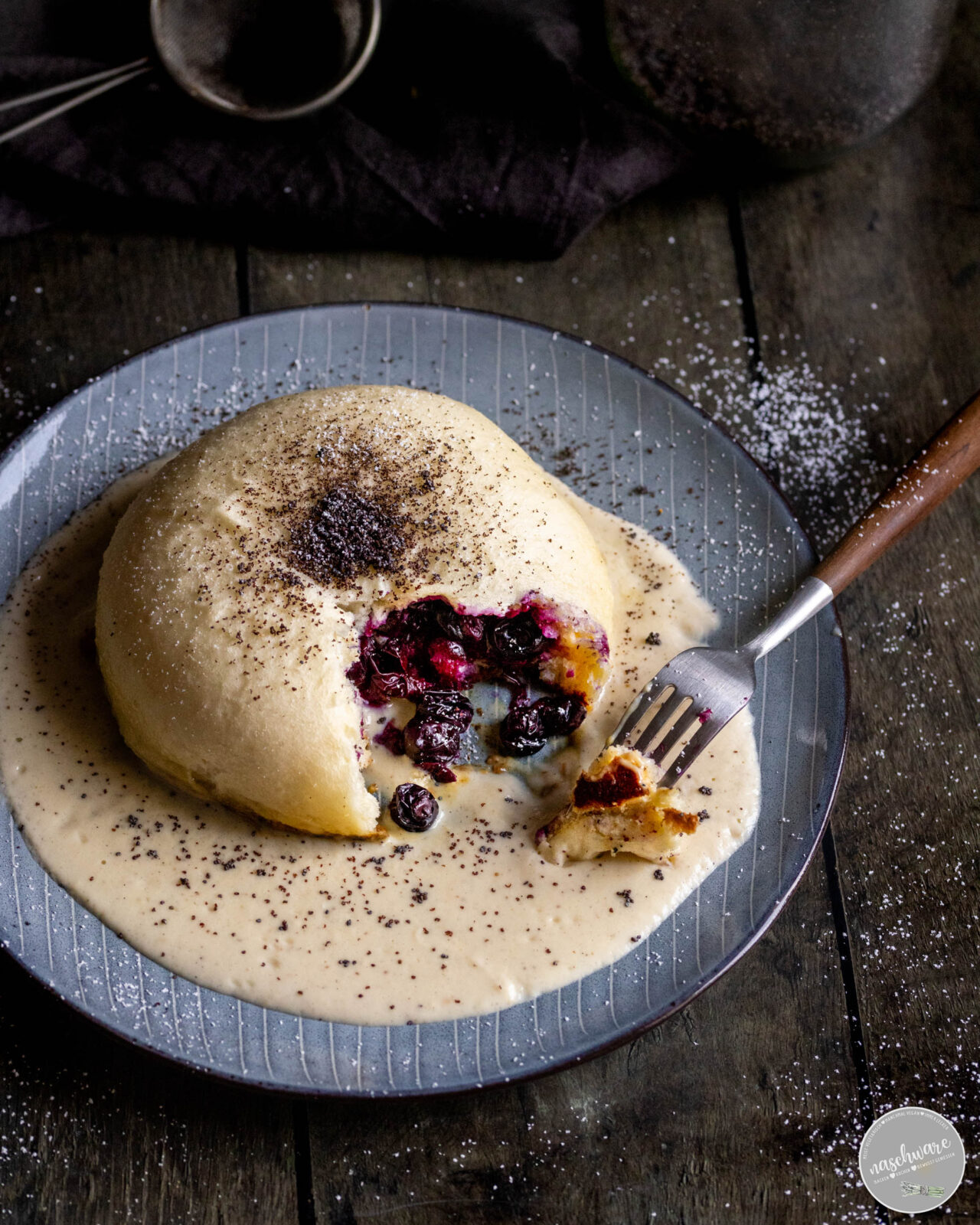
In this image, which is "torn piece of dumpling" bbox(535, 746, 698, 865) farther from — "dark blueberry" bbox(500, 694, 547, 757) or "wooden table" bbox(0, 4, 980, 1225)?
"wooden table" bbox(0, 4, 980, 1225)

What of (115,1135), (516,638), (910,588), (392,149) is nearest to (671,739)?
(516,638)

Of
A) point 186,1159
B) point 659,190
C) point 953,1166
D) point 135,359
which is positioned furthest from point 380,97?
point 953,1166

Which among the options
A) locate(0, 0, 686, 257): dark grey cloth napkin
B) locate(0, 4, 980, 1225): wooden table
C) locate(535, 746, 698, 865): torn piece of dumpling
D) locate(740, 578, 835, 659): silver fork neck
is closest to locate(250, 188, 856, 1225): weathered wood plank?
locate(0, 4, 980, 1225): wooden table

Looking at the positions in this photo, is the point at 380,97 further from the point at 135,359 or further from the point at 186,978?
the point at 186,978

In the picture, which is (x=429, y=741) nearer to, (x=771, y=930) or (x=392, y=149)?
(x=771, y=930)

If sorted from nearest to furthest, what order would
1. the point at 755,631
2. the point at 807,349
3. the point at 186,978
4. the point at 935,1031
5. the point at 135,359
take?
1. the point at 186,978
2. the point at 935,1031
3. the point at 755,631
4. the point at 135,359
5. the point at 807,349

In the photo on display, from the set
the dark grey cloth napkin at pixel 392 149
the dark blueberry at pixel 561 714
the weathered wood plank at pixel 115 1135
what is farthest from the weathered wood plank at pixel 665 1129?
the dark grey cloth napkin at pixel 392 149
